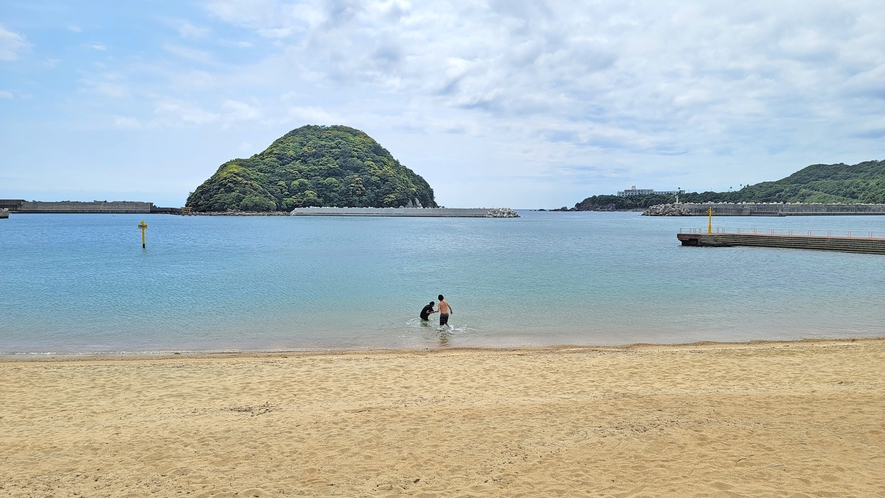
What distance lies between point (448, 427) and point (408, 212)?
178 meters

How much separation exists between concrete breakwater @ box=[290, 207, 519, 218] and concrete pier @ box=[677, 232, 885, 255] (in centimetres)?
13150

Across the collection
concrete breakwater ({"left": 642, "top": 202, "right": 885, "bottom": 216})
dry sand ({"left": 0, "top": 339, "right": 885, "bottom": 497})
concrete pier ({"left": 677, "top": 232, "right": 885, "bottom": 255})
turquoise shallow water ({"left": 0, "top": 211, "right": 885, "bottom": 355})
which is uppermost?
concrete breakwater ({"left": 642, "top": 202, "right": 885, "bottom": 216})

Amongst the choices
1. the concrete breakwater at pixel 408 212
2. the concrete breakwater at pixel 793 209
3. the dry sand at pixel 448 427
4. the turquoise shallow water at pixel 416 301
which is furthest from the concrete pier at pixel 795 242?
the concrete breakwater at pixel 408 212

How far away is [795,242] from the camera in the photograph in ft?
168

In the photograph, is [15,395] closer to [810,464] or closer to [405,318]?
[405,318]

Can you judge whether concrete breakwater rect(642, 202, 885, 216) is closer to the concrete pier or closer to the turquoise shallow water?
the concrete pier

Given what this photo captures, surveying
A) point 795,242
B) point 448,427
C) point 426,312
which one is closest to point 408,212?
point 795,242

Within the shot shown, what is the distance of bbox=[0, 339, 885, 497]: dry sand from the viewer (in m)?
6.17

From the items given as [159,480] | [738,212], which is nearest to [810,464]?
[159,480]

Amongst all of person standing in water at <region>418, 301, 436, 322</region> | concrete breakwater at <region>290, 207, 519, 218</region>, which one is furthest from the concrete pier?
concrete breakwater at <region>290, 207, 519, 218</region>

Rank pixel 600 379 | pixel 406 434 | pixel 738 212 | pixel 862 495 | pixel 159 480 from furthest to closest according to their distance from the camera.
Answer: pixel 738 212
pixel 600 379
pixel 406 434
pixel 159 480
pixel 862 495

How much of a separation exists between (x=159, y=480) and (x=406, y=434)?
315 centimetres

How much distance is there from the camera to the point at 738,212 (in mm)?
166000

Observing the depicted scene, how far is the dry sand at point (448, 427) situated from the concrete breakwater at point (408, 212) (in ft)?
554
